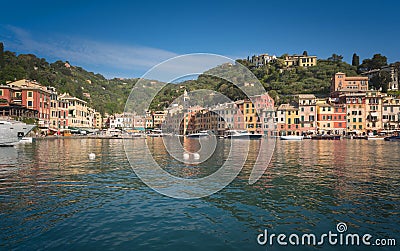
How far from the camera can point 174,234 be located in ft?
26.6

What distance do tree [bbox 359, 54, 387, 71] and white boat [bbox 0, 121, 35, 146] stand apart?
124403 millimetres

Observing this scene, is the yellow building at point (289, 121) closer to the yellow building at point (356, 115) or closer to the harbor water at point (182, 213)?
the yellow building at point (356, 115)

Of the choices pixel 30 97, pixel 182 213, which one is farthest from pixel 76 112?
pixel 182 213

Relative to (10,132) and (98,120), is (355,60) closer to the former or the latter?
(98,120)

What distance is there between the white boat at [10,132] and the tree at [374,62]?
12440cm

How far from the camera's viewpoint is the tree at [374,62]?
388 feet

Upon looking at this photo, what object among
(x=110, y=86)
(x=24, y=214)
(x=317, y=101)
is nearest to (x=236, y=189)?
(x=24, y=214)

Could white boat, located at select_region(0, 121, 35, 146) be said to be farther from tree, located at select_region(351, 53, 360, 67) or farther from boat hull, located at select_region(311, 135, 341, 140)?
tree, located at select_region(351, 53, 360, 67)

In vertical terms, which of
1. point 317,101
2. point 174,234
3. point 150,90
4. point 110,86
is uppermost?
point 110,86

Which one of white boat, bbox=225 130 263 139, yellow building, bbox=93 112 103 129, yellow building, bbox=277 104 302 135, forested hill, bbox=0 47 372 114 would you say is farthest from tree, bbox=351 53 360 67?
yellow building, bbox=93 112 103 129

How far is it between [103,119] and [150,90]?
378ft

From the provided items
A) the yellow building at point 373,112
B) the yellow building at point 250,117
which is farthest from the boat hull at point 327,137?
the yellow building at point 250,117

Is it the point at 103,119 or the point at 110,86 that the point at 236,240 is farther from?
the point at 110,86

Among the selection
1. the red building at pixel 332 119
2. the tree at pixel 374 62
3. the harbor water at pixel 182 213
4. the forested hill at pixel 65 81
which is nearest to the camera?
the harbor water at pixel 182 213
